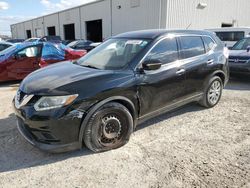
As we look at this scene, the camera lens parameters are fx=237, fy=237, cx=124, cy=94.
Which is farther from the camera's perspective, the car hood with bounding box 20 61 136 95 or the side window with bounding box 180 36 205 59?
the side window with bounding box 180 36 205 59

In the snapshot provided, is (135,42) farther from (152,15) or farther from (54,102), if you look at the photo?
(152,15)

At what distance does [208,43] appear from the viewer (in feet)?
16.2

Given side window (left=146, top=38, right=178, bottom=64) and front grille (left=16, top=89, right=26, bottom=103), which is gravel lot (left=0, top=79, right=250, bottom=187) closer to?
front grille (left=16, top=89, right=26, bottom=103)

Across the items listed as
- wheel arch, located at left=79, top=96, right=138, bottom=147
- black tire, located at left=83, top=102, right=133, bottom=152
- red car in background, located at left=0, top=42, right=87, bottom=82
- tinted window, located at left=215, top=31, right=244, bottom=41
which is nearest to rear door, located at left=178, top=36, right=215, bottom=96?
wheel arch, located at left=79, top=96, right=138, bottom=147

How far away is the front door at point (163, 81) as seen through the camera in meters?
3.66

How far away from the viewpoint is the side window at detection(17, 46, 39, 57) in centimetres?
785

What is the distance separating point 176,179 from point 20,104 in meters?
2.25

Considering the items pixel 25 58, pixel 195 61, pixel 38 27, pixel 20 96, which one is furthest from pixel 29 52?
pixel 38 27

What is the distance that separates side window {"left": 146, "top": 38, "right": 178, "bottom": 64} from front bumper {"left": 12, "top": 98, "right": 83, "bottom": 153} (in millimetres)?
1560

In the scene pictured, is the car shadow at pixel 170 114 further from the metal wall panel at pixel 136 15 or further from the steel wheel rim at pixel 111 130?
the metal wall panel at pixel 136 15

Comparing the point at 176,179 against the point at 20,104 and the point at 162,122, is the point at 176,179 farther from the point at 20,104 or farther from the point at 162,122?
the point at 20,104

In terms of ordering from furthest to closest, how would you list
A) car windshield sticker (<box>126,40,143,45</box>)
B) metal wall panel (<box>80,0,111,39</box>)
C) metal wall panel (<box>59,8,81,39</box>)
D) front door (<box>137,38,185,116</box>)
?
metal wall panel (<box>59,8,81,39</box>) < metal wall panel (<box>80,0,111,39</box>) < car windshield sticker (<box>126,40,143,45</box>) < front door (<box>137,38,185,116</box>)

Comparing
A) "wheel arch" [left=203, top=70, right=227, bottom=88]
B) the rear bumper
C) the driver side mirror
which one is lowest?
the rear bumper

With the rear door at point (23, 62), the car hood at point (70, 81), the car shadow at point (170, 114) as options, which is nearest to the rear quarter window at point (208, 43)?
the car shadow at point (170, 114)
